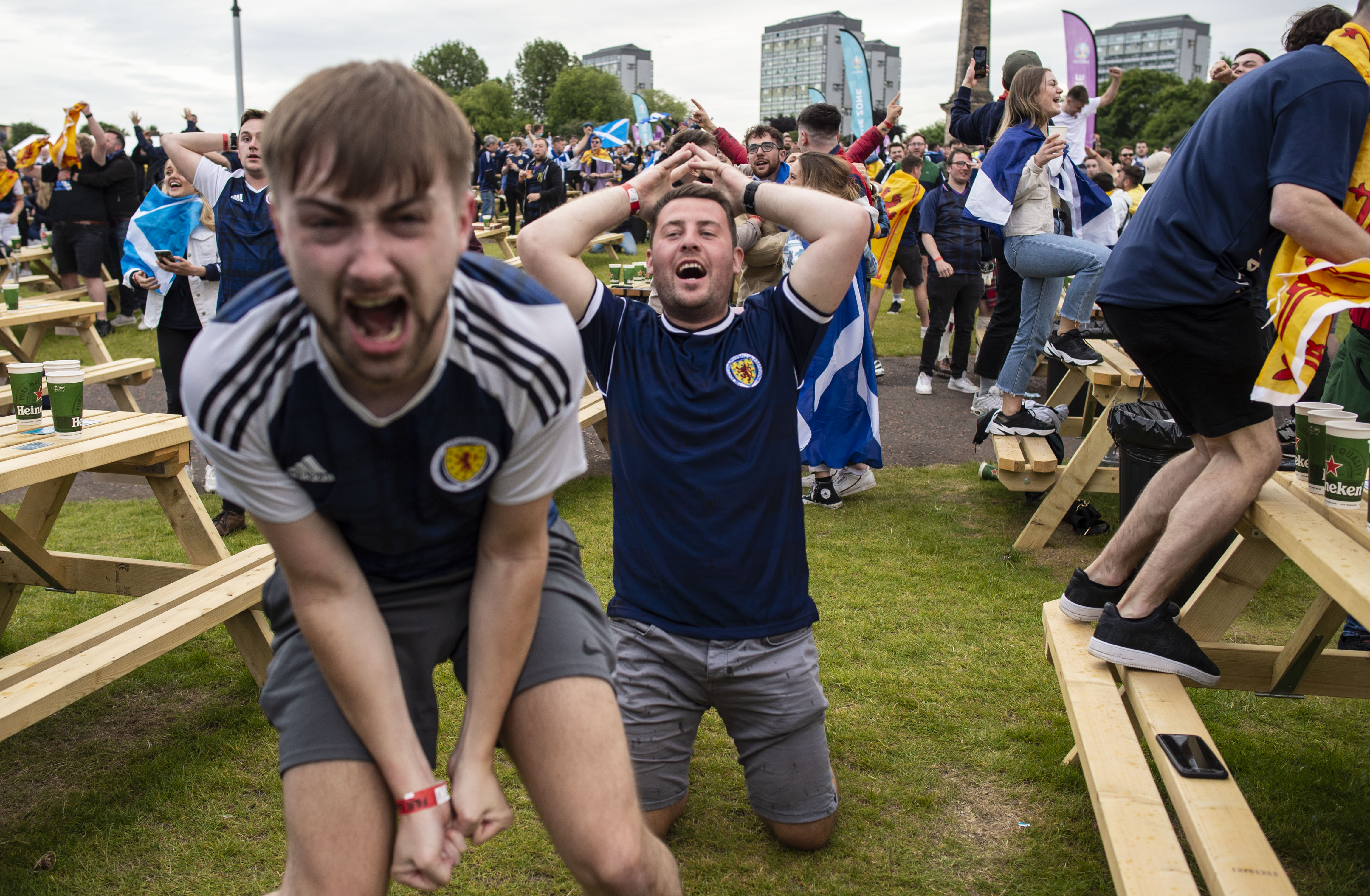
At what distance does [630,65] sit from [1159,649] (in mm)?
173375

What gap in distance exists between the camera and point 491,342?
1732 mm

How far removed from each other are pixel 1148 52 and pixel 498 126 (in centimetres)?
12171

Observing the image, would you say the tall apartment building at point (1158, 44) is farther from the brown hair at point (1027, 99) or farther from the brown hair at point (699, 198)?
the brown hair at point (699, 198)

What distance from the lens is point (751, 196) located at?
317 centimetres

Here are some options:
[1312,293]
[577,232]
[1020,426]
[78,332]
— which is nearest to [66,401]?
[577,232]

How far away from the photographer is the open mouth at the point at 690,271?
3.06 meters

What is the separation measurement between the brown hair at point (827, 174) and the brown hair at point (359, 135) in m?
4.56

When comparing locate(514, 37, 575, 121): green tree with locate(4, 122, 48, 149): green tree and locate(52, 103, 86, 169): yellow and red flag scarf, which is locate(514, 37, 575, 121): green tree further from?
locate(52, 103, 86, 169): yellow and red flag scarf

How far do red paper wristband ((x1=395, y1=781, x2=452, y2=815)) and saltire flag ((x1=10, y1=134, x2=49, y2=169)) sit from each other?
18334 mm

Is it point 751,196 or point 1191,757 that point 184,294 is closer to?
point 751,196

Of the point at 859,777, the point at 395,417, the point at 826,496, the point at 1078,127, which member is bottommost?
the point at 859,777

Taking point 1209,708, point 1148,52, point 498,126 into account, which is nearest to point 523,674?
point 1209,708

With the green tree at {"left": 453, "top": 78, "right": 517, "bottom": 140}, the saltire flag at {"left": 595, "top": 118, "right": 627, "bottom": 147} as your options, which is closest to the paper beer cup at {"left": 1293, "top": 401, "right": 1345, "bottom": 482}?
the saltire flag at {"left": 595, "top": 118, "right": 627, "bottom": 147}

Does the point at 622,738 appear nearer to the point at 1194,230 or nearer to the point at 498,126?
the point at 1194,230
